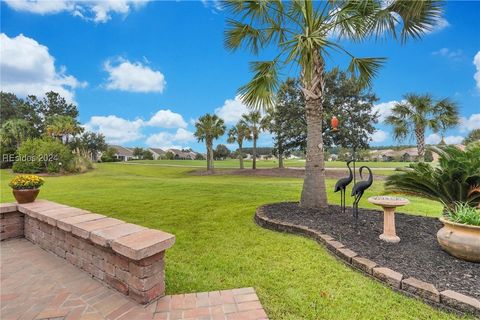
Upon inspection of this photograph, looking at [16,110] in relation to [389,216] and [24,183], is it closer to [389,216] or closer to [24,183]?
[24,183]

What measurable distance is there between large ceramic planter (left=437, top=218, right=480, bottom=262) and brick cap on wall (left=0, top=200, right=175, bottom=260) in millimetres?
3561

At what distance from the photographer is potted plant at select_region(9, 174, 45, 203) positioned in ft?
14.4

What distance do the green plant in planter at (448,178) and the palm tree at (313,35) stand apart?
5.88ft

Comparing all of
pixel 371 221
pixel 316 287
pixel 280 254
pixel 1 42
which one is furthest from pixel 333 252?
pixel 1 42

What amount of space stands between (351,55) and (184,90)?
10.9m

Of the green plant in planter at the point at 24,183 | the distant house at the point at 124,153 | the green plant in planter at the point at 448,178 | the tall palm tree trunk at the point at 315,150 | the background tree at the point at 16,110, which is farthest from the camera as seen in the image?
the distant house at the point at 124,153

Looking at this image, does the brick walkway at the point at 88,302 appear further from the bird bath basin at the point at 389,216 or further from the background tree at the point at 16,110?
the background tree at the point at 16,110

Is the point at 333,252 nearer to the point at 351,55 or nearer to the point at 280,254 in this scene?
the point at 280,254

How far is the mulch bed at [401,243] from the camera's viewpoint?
272cm

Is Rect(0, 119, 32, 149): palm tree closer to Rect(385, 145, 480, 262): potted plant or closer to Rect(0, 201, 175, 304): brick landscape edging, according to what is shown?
Rect(0, 201, 175, 304): brick landscape edging

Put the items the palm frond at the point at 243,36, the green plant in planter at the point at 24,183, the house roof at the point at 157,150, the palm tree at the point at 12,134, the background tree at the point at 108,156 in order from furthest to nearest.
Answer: the house roof at the point at 157,150 → the background tree at the point at 108,156 → the palm tree at the point at 12,134 → the palm frond at the point at 243,36 → the green plant in planter at the point at 24,183

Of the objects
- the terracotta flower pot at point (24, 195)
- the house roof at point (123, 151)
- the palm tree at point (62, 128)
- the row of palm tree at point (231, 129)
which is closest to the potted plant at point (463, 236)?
the terracotta flower pot at point (24, 195)

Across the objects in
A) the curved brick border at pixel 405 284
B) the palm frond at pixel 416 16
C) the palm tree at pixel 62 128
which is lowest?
the curved brick border at pixel 405 284

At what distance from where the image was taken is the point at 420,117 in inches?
486
